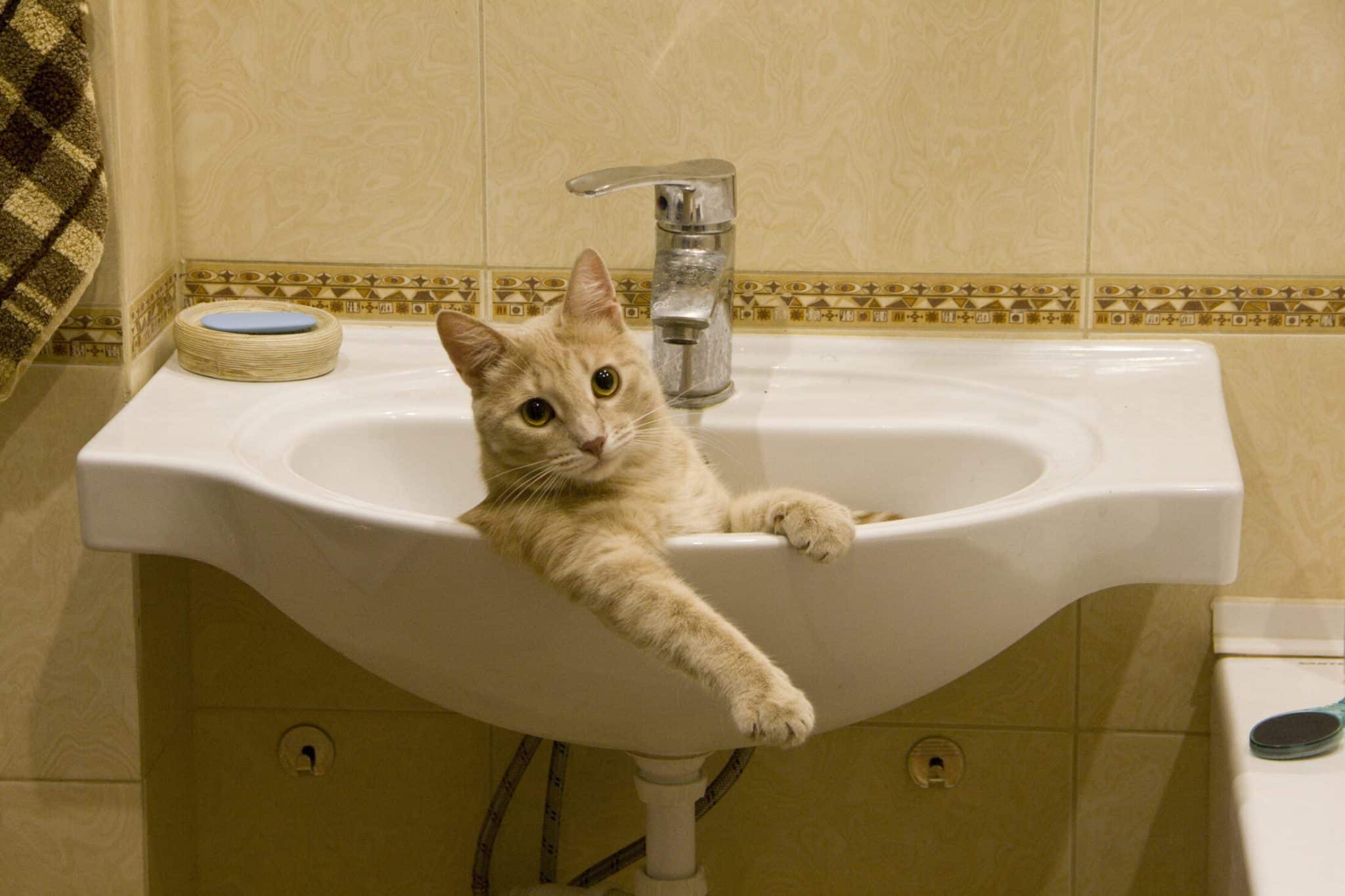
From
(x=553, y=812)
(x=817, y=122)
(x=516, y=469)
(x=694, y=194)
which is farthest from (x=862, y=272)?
(x=553, y=812)

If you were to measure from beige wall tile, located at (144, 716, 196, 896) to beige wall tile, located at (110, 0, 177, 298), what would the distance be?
0.47m

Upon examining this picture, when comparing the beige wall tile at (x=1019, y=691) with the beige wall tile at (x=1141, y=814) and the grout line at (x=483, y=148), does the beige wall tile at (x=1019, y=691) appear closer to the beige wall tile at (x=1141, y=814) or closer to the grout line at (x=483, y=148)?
the beige wall tile at (x=1141, y=814)

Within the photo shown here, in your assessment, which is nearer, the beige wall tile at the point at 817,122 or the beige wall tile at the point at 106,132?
the beige wall tile at the point at 106,132

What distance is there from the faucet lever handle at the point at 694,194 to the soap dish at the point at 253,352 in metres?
0.28

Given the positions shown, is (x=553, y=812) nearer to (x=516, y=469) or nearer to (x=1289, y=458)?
(x=516, y=469)

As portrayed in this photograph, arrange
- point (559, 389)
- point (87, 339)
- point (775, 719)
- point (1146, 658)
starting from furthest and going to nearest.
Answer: point (1146, 658)
point (87, 339)
point (559, 389)
point (775, 719)

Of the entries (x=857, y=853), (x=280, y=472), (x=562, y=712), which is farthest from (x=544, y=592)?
(x=857, y=853)

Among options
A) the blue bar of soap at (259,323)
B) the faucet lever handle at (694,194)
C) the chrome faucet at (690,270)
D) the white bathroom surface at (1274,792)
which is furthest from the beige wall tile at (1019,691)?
the blue bar of soap at (259,323)

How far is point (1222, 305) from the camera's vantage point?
1349 millimetres

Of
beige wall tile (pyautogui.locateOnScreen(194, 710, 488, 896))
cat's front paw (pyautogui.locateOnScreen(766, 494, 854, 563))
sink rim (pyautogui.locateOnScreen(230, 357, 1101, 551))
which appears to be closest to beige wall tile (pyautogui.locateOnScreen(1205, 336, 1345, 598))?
sink rim (pyautogui.locateOnScreen(230, 357, 1101, 551))

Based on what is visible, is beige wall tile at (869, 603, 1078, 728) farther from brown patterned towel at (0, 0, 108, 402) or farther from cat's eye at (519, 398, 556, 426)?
brown patterned towel at (0, 0, 108, 402)

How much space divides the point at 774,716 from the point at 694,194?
483 mm

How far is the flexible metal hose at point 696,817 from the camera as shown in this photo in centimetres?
135

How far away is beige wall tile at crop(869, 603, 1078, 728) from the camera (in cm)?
145
